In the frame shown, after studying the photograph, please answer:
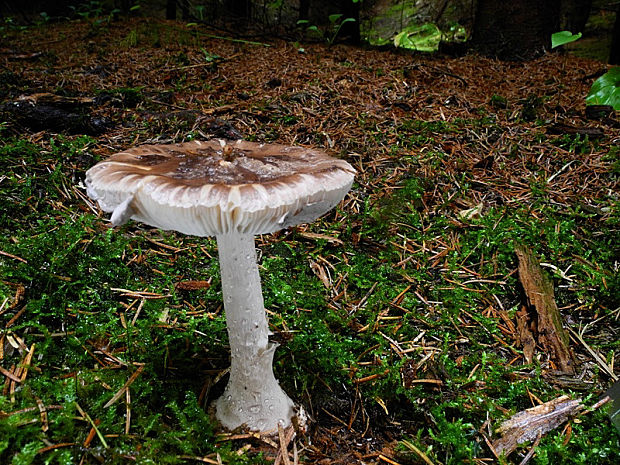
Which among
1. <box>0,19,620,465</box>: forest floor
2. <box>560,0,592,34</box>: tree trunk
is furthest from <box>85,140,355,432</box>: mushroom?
<box>560,0,592,34</box>: tree trunk

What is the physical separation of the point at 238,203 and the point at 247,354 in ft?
2.66

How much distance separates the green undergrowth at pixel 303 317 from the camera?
1.67 meters

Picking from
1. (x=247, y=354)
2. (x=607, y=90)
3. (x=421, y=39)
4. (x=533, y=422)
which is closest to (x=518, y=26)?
(x=421, y=39)

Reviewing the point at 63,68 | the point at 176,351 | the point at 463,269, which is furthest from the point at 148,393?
the point at 63,68

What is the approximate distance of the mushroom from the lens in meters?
1.25

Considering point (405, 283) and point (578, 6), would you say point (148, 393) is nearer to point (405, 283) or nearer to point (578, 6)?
point (405, 283)

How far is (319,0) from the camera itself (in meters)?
8.61

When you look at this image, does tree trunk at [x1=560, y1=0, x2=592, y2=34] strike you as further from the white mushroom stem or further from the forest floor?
the white mushroom stem

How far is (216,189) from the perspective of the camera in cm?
125

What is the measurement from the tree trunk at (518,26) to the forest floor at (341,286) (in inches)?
81.7

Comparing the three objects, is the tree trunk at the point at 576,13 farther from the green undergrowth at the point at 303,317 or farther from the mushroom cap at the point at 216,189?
the mushroom cap at the point at 216,189

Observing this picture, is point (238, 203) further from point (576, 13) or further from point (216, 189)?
point (576, 13)

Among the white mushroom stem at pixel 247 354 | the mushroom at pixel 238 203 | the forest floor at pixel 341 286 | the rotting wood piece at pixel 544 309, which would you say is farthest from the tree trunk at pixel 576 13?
the white mushroom stem at pixel 247 354

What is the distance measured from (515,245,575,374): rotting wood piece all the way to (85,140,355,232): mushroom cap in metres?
1.49
